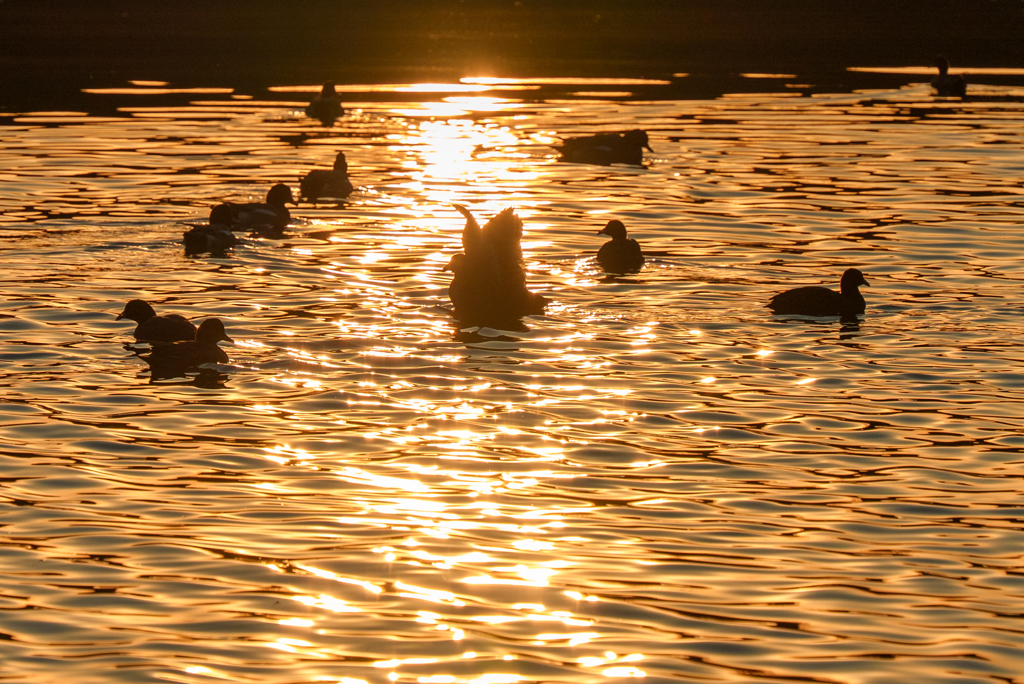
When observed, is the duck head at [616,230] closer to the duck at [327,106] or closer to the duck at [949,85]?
the duck at [327,106]

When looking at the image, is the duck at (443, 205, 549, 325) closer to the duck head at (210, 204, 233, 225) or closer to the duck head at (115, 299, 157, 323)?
the duck head at (115, 299, 157, 323)

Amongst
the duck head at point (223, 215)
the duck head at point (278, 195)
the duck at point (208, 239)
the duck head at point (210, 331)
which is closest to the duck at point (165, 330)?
the duck head at point (210, 331)

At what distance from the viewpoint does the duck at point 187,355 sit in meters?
14.2

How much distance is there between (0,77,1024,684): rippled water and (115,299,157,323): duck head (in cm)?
29

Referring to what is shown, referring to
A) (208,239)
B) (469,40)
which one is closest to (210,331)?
(208,239)

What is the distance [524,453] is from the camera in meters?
11.8

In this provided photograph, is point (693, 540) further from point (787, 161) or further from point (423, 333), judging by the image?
point (787, 161)

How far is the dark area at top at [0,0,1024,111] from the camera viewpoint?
155ft

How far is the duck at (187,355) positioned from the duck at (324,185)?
10.7 m

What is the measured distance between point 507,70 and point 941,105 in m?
15.7

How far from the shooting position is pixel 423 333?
16016mm

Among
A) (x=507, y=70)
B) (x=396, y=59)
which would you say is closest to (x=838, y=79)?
(x=507, y=70)

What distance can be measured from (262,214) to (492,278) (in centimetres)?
638

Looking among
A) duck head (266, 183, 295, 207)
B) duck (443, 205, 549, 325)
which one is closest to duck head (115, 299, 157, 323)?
duck (443, 205, 549, 325)
